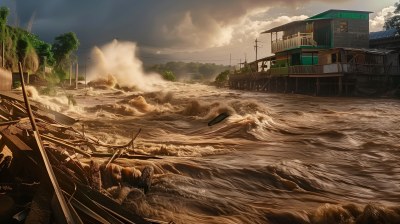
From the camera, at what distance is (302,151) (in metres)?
10.6

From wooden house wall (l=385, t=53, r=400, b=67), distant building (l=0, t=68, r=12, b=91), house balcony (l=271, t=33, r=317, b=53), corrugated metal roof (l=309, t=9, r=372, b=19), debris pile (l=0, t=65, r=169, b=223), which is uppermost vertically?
corrugated metal roof (l=309, t=9, r=372, b=19)

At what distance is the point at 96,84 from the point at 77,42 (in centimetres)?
1212

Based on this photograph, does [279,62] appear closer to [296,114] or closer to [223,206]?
[296,114]

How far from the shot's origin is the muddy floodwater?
5641 millimetres

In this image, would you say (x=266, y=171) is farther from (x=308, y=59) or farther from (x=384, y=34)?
(x=384, y=34)

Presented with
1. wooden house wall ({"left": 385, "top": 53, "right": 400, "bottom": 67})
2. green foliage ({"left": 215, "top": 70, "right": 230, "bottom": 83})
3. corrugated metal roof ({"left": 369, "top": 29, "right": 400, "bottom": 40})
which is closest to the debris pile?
wooden house wall ({"left": 385, "top": 53, "right": 400, "bottom": 67})

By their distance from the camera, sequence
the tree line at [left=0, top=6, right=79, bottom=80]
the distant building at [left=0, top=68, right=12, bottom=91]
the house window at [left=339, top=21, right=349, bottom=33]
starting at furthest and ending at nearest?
the house window at [left=339, top=21, right=349, bottom=33]
the tree line at [left=0, top=6, right=79, bottom=80]
the distant building at [left=0, top=68, right=12, bottom=91]

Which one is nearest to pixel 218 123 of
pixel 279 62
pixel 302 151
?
pixel 302 151

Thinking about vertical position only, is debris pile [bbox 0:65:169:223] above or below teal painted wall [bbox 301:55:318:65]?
below

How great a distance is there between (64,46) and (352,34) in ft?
138

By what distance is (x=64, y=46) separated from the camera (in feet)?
197

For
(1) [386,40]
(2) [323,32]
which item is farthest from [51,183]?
(1) [386,40]

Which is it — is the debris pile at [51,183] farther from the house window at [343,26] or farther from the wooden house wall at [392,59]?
the house window at [343,26]

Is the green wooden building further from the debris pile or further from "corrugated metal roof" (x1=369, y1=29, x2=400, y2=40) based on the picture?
the debris pile
